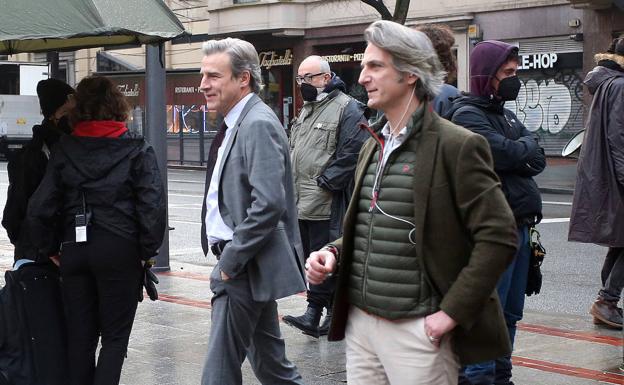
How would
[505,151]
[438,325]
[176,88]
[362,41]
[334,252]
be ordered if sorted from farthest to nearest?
[176,88], [362,41], [505,151], [334,252], [438,325]

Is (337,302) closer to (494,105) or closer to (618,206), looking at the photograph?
(494,105)

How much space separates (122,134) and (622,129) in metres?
3.65

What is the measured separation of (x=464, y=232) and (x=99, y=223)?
231 cm

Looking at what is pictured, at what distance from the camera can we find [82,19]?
501 cm

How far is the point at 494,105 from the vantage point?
5324 millimetres

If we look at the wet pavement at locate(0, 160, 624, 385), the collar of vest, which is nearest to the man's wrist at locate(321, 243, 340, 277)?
the collar of vest

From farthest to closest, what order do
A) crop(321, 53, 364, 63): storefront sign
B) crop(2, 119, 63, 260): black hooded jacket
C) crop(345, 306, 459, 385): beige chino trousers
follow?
crop(321, 53, 364, 63): storefront sign < crop(2, 119, 63, 260): black hooded jacket < crop(345, 306, 459, 385): beige chino trousers

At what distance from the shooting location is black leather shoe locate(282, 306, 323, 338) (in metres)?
7.57

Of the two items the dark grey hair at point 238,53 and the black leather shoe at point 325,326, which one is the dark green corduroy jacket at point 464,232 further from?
the black leather shoe at point 325,326

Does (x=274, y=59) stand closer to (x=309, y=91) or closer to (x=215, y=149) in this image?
(x=309, y=91)

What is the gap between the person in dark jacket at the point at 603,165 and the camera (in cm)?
737

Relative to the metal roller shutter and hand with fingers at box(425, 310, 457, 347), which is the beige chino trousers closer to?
hand with fingers at box(425, 310, 457, 347)

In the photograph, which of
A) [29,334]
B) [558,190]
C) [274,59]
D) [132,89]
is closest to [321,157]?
[29,334]

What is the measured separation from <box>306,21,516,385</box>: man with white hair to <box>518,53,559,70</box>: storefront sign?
75.2 feet
